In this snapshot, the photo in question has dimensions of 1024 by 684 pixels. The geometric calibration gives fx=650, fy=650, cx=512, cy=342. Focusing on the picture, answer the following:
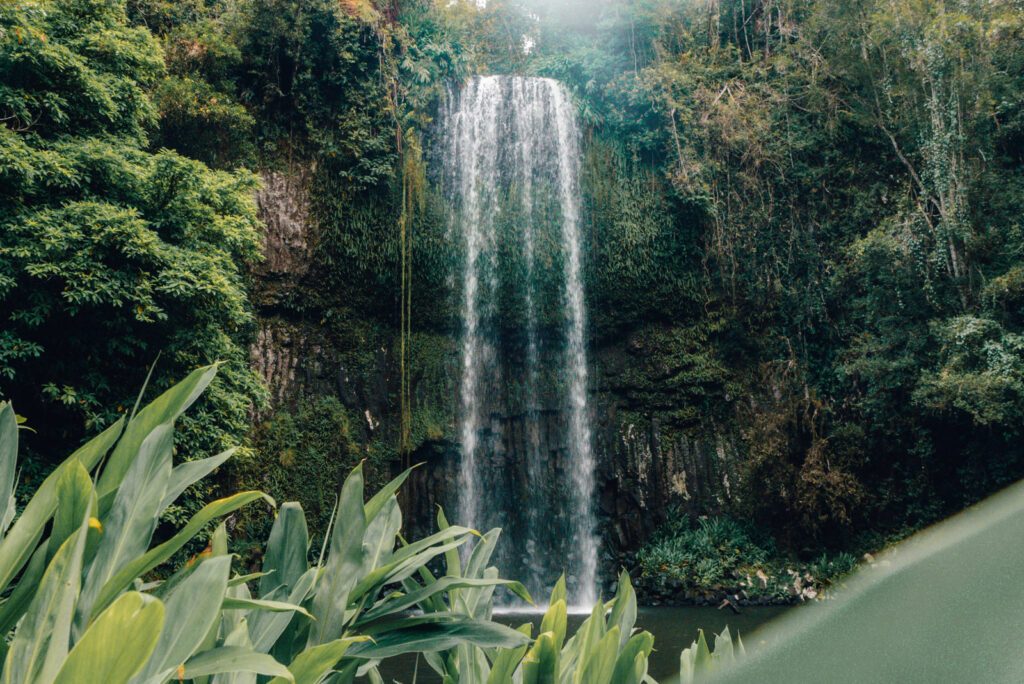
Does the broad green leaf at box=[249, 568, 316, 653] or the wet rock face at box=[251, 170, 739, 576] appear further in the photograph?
the wet rock face at box=[251, 170, 739, 576]

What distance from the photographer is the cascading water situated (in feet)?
33.8

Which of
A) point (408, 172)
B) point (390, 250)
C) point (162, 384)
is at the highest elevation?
point (408, 172)

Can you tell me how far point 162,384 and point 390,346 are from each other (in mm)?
3993

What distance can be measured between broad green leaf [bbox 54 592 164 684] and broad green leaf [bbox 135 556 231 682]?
109 millimetres

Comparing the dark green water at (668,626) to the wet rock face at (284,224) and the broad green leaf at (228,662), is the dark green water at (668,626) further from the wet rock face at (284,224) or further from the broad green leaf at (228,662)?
the wet rock face at (284,224)

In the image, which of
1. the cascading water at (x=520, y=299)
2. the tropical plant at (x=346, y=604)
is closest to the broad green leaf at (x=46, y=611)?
the tropical plant at (x=346, y=604)

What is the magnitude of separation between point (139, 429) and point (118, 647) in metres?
0.38

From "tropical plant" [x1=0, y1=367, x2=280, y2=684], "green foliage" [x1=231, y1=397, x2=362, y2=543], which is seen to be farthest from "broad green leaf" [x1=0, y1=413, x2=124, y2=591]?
"green foliage" [x1=231, y1=397, x2=362, y2=543]

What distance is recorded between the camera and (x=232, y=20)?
1055cm

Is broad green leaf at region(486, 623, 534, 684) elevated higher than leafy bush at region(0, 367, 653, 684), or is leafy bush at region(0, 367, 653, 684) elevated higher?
leafy bush at region(0, 367, 653, 684)

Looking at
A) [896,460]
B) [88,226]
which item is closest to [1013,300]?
[896,460]

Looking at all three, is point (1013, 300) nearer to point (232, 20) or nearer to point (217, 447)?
point (217, 447)

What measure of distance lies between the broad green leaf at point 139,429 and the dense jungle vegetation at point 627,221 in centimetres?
654

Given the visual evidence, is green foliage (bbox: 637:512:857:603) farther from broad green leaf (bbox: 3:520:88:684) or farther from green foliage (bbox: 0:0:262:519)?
broad green leaf (bbox: 3:520:88:684)
